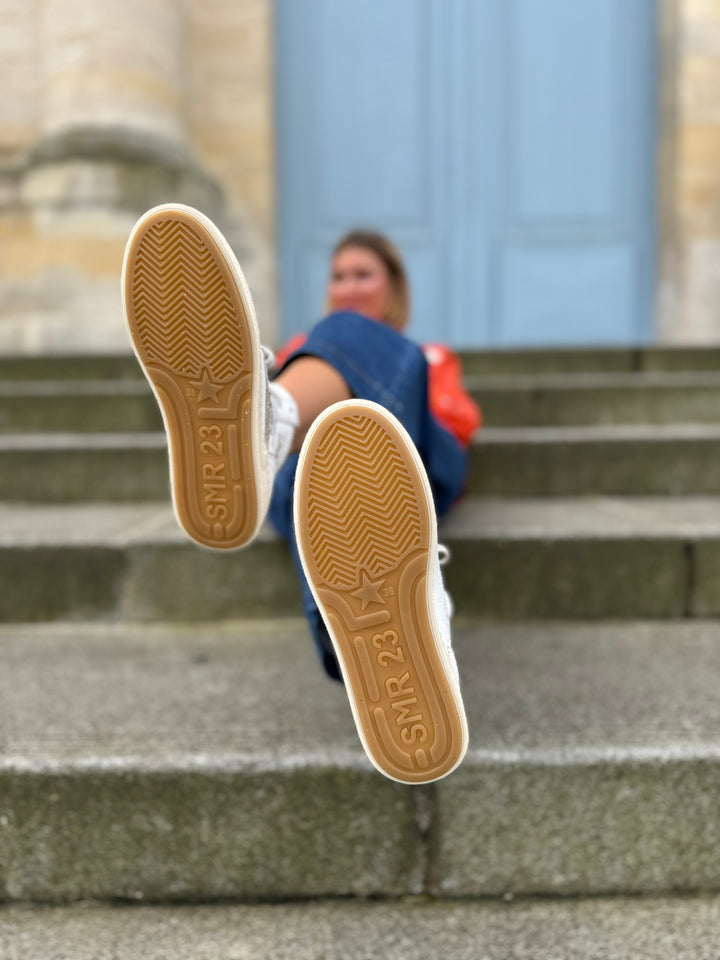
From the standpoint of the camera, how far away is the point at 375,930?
942mm

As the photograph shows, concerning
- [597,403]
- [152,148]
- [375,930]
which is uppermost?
[152,148]

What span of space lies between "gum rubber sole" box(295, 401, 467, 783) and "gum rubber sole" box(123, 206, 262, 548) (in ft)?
0.57

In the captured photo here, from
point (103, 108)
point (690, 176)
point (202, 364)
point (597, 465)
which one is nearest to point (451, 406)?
point (597, 465)

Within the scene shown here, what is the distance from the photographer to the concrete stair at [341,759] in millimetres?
975

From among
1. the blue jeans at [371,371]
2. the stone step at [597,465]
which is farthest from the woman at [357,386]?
the stone step at [597,465]

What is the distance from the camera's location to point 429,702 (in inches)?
34.0

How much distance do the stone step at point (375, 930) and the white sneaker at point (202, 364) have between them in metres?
0.45

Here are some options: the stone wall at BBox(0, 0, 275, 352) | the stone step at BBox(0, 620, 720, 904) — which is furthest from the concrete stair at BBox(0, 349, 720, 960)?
the stone wall at BBox(0, 0, 275, 352)

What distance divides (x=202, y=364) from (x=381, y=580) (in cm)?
36

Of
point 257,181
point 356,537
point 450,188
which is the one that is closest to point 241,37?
point 257,181

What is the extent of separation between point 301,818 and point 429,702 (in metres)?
0.29

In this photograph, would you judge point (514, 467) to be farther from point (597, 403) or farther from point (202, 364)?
point (202, 364)

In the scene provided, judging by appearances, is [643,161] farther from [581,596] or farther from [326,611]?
[326,611]

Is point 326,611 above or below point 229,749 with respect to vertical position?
above
